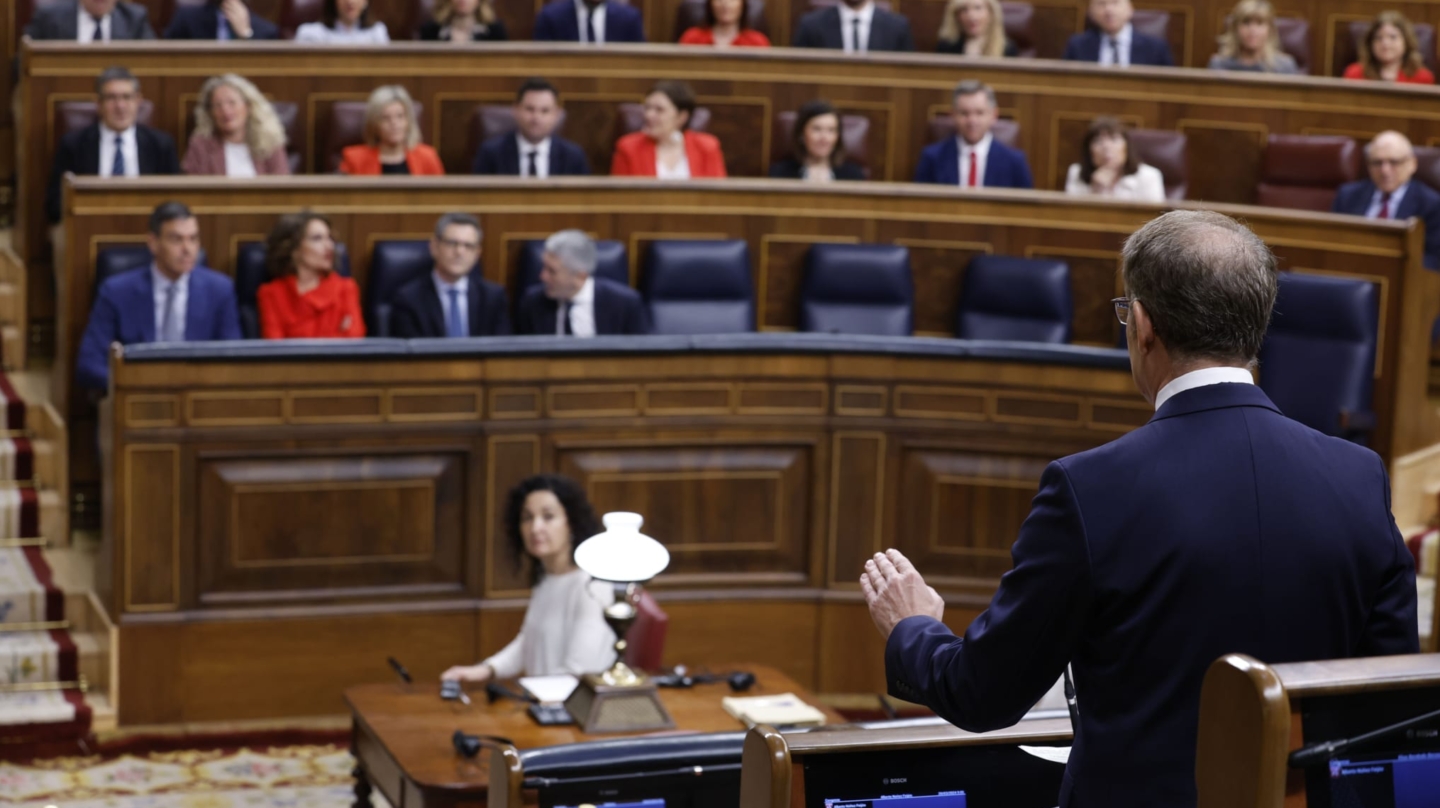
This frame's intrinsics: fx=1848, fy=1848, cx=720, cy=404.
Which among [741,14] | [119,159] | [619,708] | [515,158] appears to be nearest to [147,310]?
[119,159]

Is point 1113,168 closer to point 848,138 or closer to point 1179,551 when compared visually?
point 848,138

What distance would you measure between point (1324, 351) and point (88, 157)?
318cm

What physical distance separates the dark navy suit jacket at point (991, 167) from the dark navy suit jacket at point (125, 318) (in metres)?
2.14

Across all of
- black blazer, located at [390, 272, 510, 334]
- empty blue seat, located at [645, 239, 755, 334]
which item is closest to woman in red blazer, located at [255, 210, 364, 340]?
black blazer, located at [390, 272, 510, 334]

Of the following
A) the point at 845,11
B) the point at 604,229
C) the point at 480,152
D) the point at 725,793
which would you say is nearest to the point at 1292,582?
the point at 725,793

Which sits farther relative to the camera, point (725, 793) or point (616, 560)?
point (616, 560)

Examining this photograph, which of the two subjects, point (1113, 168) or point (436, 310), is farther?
point (1113, 168)

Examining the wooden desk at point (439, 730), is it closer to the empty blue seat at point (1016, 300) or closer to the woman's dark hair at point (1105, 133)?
the empty blue seat at point (1016, 300)

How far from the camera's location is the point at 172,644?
399cm

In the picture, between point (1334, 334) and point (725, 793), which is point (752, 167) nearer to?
point (1334, 334)

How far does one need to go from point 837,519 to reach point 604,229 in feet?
3.40

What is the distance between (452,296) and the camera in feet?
14.7

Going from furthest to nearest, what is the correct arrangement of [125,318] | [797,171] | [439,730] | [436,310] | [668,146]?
1. [797,171]
2. [668,146]
3. [436,310]
4. [125,318]
5. [439,730]

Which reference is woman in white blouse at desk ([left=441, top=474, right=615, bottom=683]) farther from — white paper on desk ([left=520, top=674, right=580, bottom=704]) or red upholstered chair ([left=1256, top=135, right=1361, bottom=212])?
red upholstered chair ([left=1256, top=135, right=1361, bottom=212])
